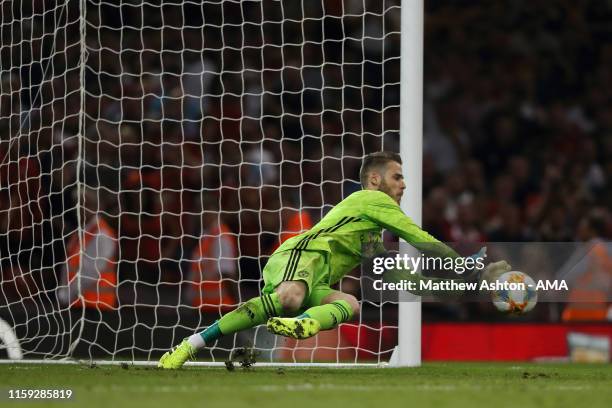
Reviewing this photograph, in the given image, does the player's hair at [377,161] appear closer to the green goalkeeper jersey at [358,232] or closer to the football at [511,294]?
the green goalkeeper jersey at [358,232]

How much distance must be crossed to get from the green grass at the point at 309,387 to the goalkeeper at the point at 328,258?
29 cm

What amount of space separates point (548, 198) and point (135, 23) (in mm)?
4883

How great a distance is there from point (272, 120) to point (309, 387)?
693cm

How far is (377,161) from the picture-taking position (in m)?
7.44

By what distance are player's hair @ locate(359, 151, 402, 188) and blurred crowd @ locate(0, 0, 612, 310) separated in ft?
2.55

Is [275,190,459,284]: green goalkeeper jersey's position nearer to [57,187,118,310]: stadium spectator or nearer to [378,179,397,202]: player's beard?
[378,179,397,202]: player's beard

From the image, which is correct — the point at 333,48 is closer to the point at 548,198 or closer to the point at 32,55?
the point at 548,198

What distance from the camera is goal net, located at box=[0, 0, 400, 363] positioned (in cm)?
920

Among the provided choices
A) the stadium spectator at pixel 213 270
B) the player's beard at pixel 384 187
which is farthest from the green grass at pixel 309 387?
the stadium spectator at pixel 213 270

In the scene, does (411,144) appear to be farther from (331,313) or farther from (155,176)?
(155,176)

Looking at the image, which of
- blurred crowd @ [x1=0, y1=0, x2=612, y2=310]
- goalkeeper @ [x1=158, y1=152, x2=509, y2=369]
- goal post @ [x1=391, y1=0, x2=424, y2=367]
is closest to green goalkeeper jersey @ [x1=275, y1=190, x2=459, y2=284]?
goalkeeper @ [x1=158, y1=152, x2=509, y2=369]

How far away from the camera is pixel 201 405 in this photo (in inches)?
186

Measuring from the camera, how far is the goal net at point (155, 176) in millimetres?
9203

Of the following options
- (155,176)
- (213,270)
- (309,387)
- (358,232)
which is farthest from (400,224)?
(155,176)
